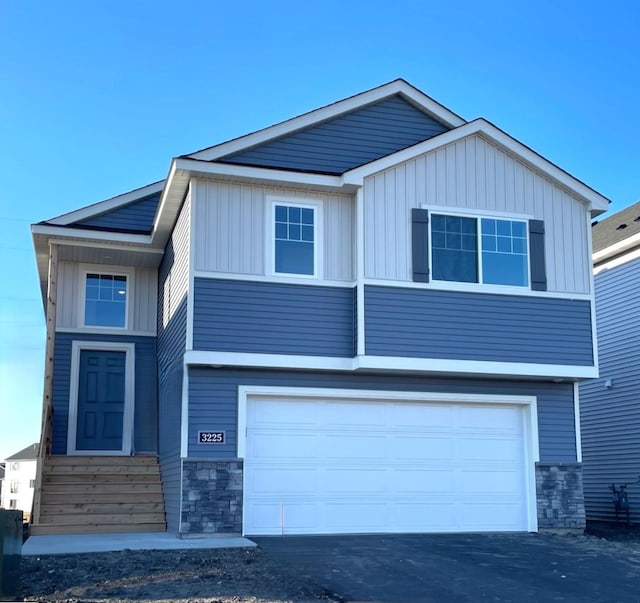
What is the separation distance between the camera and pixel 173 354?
13523 millimetres

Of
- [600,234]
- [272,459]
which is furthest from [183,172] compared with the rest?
[600,234]

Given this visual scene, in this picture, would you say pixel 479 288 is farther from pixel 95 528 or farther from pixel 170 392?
pixel 95 528

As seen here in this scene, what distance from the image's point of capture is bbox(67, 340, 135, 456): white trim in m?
15.6

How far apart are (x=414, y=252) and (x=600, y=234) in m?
8.17

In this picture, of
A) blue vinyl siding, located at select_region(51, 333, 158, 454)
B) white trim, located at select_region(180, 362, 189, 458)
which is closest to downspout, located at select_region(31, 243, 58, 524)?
blue vinyl siding, located at select_region(51, 333, 158, 454)

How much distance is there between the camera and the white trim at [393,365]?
39.0ft

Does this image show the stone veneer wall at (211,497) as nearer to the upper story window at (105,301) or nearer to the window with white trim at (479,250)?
the window with white trim at (479,250)

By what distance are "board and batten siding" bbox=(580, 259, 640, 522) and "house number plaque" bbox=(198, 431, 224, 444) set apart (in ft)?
29.3

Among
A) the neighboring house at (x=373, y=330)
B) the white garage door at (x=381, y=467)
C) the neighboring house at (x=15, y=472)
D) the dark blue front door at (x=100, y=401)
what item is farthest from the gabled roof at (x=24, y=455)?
the white garage door at (x=381, y=467)

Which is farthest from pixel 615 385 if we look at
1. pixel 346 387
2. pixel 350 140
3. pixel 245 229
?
pixel 245 229

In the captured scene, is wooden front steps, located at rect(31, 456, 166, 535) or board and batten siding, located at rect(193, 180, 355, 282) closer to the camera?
board and batten siding, located at rect(193, 180, 355, 282)

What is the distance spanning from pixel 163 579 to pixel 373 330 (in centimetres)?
521

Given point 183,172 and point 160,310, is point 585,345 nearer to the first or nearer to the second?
point 183,172

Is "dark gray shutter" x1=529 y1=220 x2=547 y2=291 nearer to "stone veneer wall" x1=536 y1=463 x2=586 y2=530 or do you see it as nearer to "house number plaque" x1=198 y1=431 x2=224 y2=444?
"stone veneer wall" x1=536 y1=463 x2=586 y2=530
